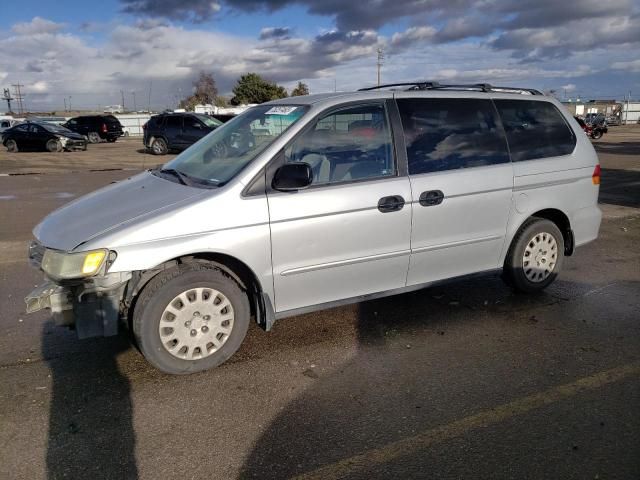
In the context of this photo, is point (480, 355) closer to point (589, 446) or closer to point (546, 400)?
point (546, 400)

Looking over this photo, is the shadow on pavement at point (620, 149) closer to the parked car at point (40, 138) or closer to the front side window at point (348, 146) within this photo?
the front side window at point (348, 146)

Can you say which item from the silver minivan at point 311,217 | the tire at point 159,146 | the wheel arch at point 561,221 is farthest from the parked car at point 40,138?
the wheel arch at point 561,221

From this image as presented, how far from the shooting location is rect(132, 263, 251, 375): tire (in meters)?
3.37

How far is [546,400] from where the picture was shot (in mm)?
3197

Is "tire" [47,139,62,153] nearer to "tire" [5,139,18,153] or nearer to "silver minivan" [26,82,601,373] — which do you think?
"tire" [5,139,18,153]

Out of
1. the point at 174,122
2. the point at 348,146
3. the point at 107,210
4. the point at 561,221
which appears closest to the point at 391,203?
the point at 348,146

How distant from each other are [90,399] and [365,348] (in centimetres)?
189

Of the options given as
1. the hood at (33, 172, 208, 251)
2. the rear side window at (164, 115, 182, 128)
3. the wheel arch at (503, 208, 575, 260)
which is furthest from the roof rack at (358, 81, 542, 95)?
the rear side window at (164, 115, 182, 128)

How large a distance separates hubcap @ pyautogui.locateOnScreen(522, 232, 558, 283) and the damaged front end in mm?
3456

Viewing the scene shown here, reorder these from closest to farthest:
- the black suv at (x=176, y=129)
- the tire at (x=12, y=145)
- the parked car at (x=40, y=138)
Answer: the black suv at (x=176, y=129) → the parked car at (x=40, y=138) → the tire at (x=12, y=145)

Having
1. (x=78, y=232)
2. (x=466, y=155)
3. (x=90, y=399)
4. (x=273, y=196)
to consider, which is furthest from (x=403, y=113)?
(x=90, y=399)

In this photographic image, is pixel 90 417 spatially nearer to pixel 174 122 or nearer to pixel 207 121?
pixel 207 121

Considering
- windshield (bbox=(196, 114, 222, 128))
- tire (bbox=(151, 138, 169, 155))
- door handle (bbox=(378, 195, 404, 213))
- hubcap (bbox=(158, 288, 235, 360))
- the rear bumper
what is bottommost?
hubcap (bbox=(158, 288, 235, 360))

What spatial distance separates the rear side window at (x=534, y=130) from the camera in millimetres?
4609
